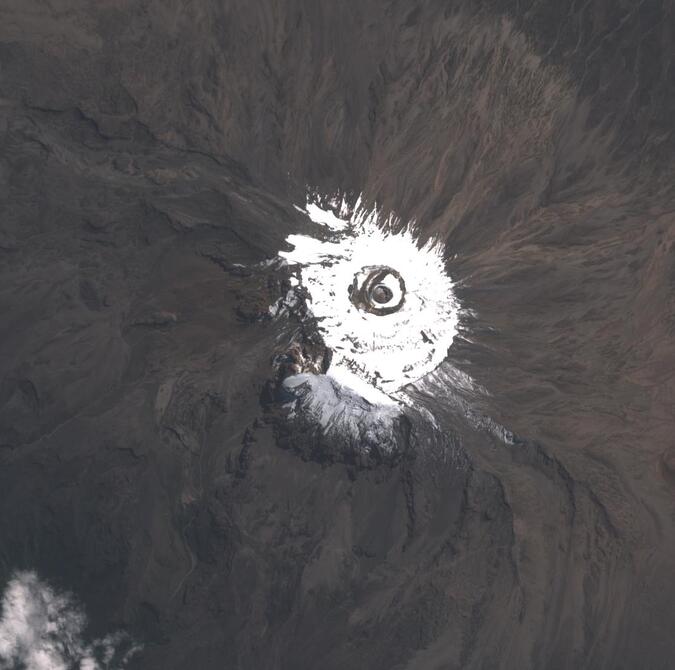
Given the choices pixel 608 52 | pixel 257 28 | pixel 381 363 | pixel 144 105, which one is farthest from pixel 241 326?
pixel 608 52

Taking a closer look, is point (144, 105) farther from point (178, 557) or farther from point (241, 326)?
point (178, 557)

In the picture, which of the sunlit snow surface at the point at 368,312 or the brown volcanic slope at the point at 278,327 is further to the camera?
the sunlit snow surface at the point at 368,312

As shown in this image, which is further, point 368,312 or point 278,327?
point 368,312

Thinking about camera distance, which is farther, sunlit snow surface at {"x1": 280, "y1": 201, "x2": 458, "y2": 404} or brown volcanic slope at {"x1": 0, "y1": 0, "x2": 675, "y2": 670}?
sunlit snow surface at {"x1": 280, "y1": 201, "x2": 458, "y2": 404}

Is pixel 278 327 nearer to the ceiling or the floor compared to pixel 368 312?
nearer to the floor
